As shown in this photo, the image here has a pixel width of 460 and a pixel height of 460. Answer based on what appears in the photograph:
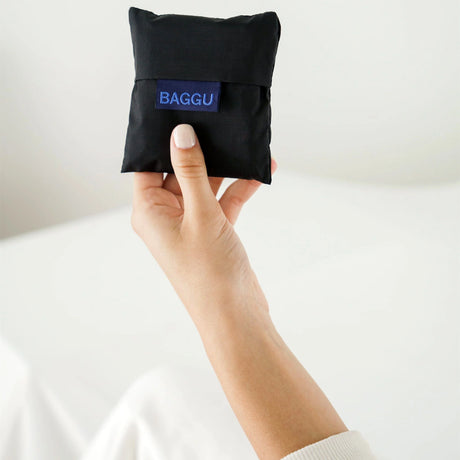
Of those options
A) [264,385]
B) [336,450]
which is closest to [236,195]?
[264,385]

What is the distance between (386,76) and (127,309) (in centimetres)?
160

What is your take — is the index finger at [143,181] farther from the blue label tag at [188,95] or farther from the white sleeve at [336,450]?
the white sleeve at [336,450]

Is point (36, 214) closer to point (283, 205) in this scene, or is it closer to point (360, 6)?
point (283, 205)

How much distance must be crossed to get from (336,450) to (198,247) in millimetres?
384

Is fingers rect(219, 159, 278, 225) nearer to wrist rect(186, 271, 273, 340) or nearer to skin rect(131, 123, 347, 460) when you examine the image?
→ skin rect(131, 123, 347, 460)

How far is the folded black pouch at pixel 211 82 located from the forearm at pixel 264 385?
296 mm

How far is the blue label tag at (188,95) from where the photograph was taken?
1.03m

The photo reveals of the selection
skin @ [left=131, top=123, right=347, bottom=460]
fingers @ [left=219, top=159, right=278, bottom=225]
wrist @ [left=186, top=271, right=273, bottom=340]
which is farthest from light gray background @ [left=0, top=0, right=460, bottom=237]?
wrist @ [left=186, top=271, right=273, bottom=340]

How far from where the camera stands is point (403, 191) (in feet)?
7.69

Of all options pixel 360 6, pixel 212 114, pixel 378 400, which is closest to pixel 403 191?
pixel 360 6

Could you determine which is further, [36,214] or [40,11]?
[36,214]

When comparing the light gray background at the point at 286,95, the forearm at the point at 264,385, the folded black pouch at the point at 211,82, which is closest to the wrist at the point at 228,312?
the forearm at the point at 264,385

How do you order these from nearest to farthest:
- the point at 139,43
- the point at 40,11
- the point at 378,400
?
1. the point at 139,43
2. the point at 378,400
3. the point at 40,11

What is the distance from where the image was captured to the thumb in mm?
960
